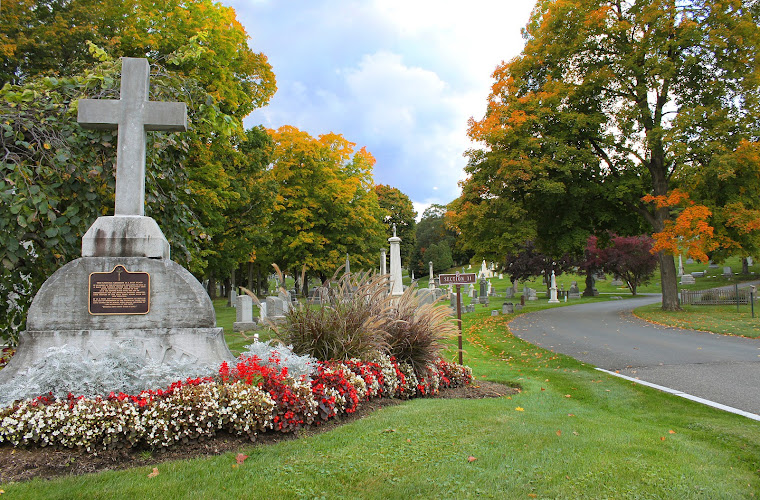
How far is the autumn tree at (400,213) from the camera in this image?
2325 inches

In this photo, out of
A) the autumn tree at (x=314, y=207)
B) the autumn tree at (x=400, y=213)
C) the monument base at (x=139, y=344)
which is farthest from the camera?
the autumn tree at (x=400, y=213)

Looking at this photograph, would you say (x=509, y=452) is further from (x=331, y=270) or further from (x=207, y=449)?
(x=331, y=270)

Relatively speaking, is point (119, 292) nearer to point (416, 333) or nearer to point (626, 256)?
point (416, 333)

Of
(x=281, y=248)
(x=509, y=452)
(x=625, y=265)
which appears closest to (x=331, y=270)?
(x=281, y=248)

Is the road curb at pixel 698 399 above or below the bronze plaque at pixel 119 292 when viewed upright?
below

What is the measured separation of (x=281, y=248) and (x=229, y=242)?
10.6m

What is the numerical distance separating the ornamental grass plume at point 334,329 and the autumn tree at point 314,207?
21.5m

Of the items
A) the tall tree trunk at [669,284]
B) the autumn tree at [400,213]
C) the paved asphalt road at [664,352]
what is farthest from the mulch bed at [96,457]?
the autumn tree at [400,213]

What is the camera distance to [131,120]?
5438mm

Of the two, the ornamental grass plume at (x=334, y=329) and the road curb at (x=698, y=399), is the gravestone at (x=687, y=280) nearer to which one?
the road curb at (x=698, y=399)

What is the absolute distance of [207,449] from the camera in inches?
155

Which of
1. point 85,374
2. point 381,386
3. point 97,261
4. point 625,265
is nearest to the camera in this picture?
point 85,374

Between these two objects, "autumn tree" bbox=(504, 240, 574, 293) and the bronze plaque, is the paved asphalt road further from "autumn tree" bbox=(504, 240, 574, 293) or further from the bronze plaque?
"autumn tree" bbox=(504, 240, 574, 293)

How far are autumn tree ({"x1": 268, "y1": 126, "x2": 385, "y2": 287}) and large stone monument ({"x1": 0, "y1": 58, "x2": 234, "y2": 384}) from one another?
21800 millimetres
